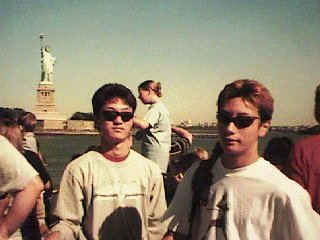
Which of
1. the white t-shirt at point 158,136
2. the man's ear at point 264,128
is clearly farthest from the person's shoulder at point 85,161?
the white t-shirt at point 158,136

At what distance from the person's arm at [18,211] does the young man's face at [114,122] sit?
482 millimetres

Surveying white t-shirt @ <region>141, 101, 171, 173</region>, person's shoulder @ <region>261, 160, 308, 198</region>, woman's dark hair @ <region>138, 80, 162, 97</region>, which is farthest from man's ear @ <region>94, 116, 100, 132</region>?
woman's dark hair @ <region>138, 80, 162, 97</region>

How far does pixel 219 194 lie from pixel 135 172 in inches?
31.6

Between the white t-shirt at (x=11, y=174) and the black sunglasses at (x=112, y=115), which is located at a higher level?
the black sunglasses at (x=112, y=115)

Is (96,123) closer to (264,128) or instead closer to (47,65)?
(264,128)

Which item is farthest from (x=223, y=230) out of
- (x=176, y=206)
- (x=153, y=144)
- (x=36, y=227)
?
(x=153, y=144)

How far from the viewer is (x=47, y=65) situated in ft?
257

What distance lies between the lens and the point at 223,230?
2.21 metres

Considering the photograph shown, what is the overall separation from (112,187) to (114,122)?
0.34m

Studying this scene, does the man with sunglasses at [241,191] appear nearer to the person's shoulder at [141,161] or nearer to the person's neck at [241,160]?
the person's neck at [241,160]

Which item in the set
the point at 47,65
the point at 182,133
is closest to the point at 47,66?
the point at 47,65

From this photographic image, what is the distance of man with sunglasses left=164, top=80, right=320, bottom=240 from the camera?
83.6 inches

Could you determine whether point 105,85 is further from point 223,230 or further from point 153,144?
point 153,144

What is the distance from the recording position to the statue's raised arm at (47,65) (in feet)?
252
